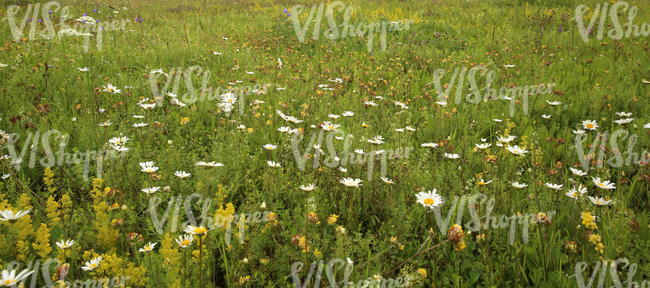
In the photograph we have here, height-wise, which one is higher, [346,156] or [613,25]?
[613,25]

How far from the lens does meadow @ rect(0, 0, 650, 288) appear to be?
162cm

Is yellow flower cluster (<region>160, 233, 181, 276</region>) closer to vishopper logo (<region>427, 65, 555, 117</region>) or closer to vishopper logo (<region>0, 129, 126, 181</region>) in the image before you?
vishopper logo (<region>0, 129, 126, 181</region>)

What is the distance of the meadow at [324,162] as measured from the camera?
1.62 m

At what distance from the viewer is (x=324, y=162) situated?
2418 mm

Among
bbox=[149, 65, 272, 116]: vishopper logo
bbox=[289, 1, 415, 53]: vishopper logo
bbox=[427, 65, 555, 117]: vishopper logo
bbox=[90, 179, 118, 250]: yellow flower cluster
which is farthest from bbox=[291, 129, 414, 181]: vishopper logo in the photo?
bbox=[289, 1, 415, 53]: vishopper logo

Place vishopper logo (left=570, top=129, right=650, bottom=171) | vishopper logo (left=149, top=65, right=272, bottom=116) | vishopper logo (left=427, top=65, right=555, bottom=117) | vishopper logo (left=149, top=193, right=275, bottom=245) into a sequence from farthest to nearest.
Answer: vishopper logo (left=427, top=65, right=555, bottom=117) → vishopper logo (left=149, top=65, right=272, bottom=116) → vishopper logo (left=570, top=129, right=650, bottom=171) → vishopper logo (left=149, top=193, right=275, bottom=245)

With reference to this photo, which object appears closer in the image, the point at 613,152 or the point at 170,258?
the point at 170,258

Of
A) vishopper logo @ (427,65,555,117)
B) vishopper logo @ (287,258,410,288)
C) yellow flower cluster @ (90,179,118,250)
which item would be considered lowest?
vishopper logo @ (287,258,410,288)

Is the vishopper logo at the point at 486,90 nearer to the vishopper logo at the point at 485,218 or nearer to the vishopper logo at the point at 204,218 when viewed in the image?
the vishopper logo at the point at 485,218

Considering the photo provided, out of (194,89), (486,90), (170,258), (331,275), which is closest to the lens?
(170,258)

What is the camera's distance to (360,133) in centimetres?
290

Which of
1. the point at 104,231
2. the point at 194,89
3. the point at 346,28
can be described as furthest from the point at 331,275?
the point at 346,28

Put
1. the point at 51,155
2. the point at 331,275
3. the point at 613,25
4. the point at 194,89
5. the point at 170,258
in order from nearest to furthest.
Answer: the point at 170,258
the point at 331,275
the point at 51,155
the point at 194,89
the point at 613,25

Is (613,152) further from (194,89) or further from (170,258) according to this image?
(194,89)
